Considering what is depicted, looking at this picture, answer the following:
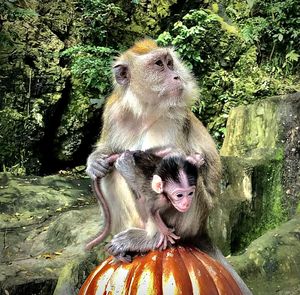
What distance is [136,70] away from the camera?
2916 millimetres

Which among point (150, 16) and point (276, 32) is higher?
point (150, 16)

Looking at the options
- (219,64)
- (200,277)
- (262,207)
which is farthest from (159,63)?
(219,64)

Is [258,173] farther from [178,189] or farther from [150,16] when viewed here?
[150,16]

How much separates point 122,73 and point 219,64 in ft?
27.1

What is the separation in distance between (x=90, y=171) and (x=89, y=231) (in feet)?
12.0

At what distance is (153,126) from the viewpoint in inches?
111

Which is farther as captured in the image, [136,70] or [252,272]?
[252,272]

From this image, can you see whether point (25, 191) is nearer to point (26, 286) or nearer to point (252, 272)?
point (26, 286)

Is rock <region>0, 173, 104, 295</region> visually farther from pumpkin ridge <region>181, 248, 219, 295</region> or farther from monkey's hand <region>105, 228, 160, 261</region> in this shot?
pumpkin ridge <region>181, 248, 219, 295</region>

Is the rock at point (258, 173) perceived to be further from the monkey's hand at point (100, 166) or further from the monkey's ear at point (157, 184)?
the monkey's ear at point (157, 184)

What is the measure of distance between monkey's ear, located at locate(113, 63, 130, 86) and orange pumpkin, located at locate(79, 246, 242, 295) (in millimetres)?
1055

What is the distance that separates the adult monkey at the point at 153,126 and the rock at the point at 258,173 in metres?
2.35

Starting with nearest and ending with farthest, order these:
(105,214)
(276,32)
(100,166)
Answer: (100,166), (105,214), (276,32)

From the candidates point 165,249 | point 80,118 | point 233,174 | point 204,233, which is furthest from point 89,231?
point 80,118
